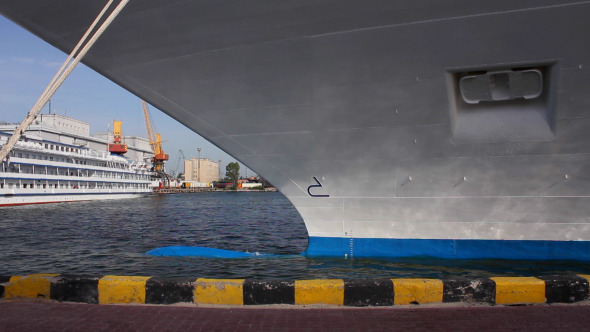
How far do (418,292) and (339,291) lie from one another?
34.6 inches

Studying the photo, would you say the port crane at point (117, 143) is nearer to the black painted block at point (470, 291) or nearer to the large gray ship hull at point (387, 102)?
the large gray ship hull at point (387, 102)

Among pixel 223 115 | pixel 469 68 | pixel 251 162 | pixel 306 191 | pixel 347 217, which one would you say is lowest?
pixel 347 217

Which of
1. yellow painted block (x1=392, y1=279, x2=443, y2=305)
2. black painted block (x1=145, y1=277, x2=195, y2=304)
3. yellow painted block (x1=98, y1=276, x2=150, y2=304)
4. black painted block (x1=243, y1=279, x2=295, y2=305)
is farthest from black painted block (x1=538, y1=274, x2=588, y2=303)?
yellow painted block (x1=98, y1=276, x2=150, y2=304)

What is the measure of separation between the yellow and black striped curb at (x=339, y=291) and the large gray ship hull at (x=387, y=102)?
2.33 meters

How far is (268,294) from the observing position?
437 centimetres

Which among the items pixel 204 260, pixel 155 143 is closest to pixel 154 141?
pixel 155 143

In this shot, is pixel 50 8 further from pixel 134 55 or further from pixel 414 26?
pixel 414 26

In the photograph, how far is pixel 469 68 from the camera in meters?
5.68

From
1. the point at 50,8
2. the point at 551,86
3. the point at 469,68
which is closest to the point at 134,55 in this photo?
the point at 50,8

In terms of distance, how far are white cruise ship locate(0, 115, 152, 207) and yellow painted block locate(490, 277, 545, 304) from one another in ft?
112

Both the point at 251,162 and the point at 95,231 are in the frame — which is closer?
the point at 251,162

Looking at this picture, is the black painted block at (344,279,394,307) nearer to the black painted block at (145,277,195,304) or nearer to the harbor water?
the black painted block at (145,277,195,304)

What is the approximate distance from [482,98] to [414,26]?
159 centimetres

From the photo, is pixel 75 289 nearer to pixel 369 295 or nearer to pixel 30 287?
pixel 30 287
